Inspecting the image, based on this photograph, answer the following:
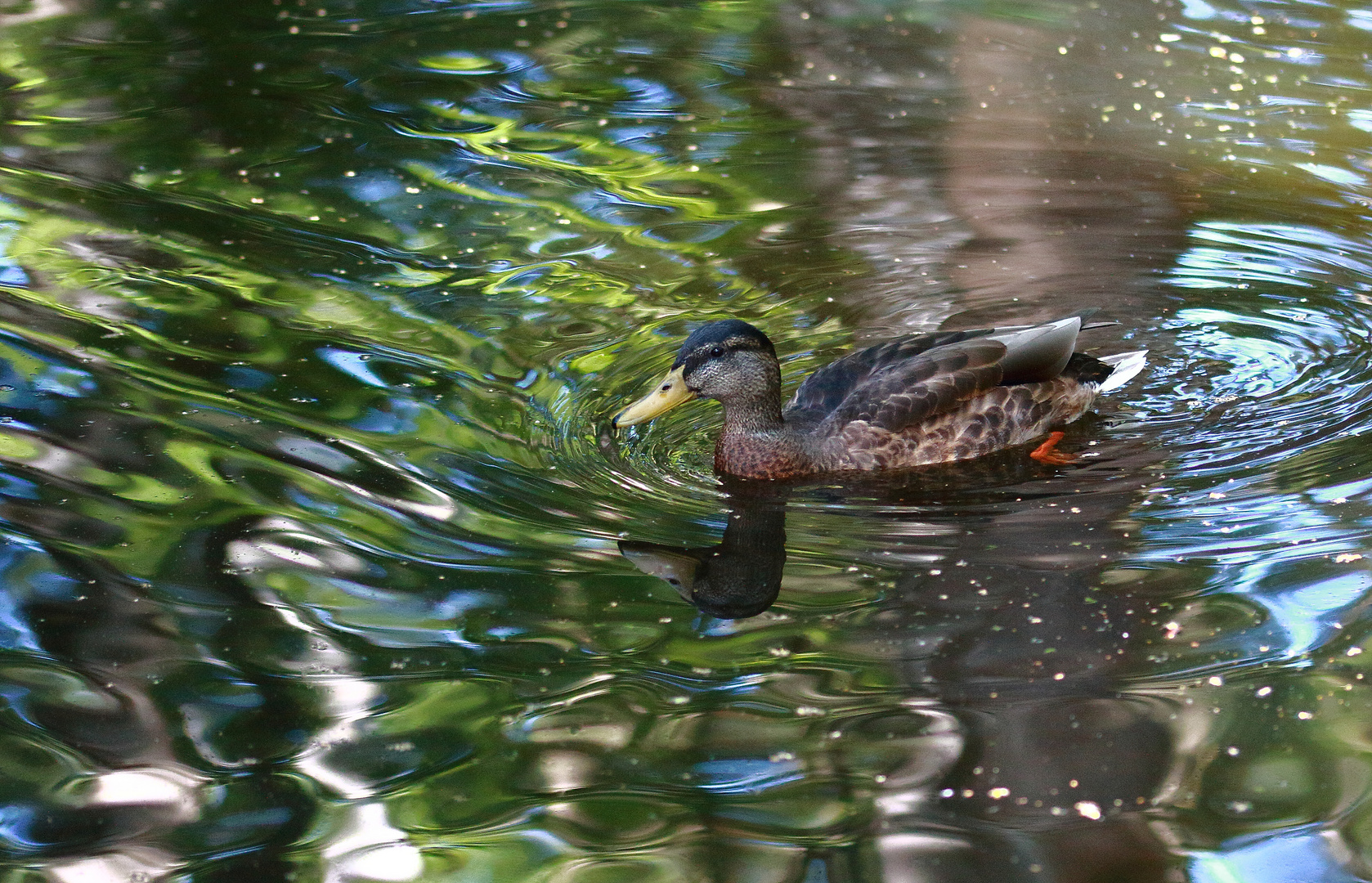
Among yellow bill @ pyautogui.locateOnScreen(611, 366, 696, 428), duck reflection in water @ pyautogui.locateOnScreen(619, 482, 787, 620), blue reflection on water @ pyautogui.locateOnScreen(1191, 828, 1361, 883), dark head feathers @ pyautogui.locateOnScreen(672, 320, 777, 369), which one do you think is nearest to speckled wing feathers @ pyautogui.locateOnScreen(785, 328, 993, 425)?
dark head feathers @ pyautogui.locateOnScreen(672, 320, 777, 369)

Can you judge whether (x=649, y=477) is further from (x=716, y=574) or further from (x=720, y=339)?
(x=716, y=574)

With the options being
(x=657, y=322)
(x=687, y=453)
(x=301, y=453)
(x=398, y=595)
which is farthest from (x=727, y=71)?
(x=398, y=595)

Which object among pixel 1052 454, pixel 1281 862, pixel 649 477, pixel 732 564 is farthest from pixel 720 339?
pixel 1281 862

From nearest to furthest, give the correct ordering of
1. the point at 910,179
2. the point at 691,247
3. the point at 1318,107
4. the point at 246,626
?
the point at 246,626, the point at 691,247, the point at 910,179, the point at 1318,107

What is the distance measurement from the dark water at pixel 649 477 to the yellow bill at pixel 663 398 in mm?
144

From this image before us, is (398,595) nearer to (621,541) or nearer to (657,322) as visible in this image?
(621,541)

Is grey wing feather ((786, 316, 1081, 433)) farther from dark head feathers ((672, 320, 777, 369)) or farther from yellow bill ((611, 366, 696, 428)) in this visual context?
yellow bill ((611, 366, 696, 428))

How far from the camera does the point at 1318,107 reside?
9148mm

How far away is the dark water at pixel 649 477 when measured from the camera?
3986 millimetres

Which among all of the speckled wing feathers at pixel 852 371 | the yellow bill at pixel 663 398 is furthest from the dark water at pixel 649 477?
the speckled wing feathers at pixel 852 371

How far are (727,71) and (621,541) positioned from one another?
563cm

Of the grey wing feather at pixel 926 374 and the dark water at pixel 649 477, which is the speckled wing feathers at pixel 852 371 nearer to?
the grey wing feather at pixel 926 374

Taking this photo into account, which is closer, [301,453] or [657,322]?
[301,453]

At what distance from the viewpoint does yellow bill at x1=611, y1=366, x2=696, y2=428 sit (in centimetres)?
605
